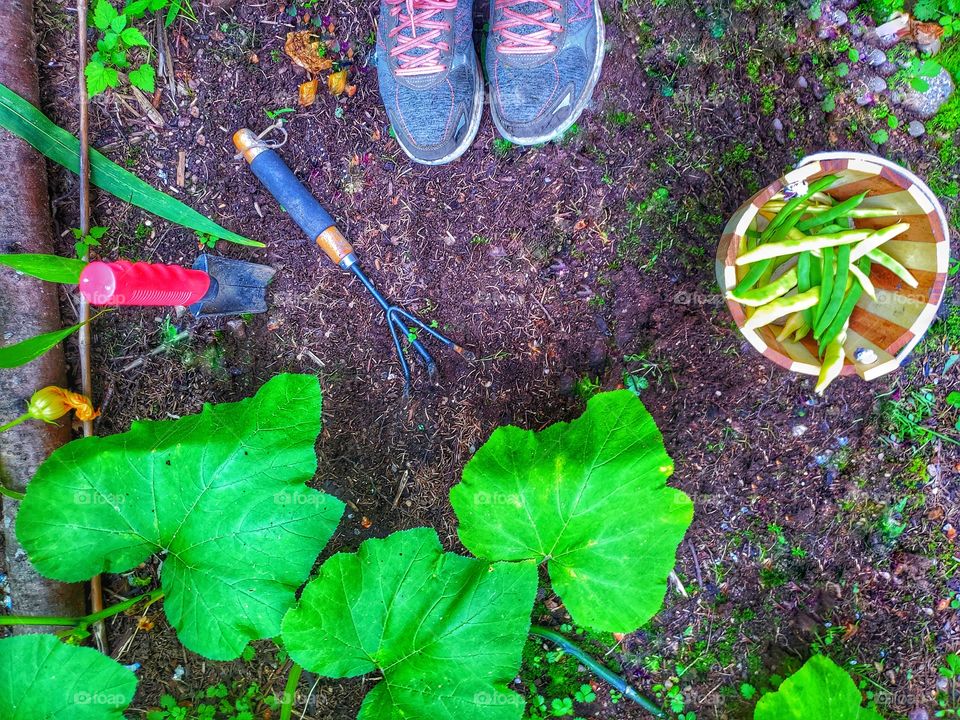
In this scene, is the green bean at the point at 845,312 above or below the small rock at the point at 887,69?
below

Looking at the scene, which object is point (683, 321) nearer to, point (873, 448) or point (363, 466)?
point (873, 448)

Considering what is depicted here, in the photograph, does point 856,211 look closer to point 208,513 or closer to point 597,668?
point 597,668

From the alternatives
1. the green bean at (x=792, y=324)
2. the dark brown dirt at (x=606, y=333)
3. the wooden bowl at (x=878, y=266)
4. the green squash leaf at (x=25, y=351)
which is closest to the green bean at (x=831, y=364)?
the wooden bowl at (x=878, y=266)

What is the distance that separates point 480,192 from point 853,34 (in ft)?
6.32

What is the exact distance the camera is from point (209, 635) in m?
2.40

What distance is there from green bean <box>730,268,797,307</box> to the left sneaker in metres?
1.14


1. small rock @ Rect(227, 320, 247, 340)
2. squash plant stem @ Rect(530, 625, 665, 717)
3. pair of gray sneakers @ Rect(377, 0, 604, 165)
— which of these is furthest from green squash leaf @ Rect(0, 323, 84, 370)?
squash plant stem @ Rect(530, 625, 665, 717)

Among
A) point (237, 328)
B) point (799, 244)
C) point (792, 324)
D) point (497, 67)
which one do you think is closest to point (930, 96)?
point (799, 244)

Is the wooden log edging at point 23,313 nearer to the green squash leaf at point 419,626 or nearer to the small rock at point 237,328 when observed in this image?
the small rock at point 237,328

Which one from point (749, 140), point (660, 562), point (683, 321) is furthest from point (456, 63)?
point (660, 562)

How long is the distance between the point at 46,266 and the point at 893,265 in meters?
3.43

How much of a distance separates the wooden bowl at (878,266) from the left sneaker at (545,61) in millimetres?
929

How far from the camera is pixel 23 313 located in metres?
2.96

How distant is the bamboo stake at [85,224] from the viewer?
117 inches
